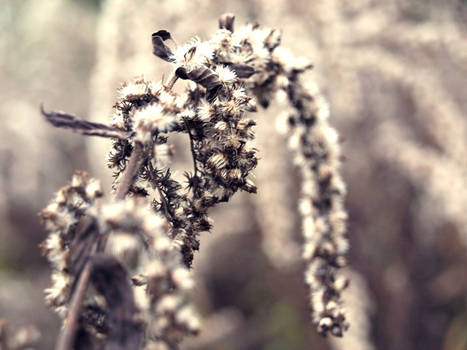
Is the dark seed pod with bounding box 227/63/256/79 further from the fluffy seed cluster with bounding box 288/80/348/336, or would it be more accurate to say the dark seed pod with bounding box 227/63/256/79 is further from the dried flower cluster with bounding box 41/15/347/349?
the fluffy seed cluster with bounding box 288/80/348/336

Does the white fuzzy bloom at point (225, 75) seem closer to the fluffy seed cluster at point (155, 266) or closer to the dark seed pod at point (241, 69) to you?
the dark seed pod at point (241, 69)

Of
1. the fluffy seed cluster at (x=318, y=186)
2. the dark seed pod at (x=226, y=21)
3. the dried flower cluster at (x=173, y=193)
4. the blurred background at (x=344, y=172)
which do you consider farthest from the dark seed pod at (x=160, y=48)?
the blurred background at (x=344, y=172)

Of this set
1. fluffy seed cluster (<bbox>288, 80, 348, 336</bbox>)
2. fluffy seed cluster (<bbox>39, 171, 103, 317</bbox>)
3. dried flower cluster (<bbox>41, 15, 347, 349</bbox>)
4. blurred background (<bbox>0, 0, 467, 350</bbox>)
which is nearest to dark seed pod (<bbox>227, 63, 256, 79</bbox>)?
dried flower cluster (<bbox>41, 15, 347, 349</bbox>)

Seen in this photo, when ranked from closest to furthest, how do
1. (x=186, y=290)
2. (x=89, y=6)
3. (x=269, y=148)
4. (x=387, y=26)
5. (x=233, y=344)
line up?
1. (x=186, y=290)
2. (x=269, y=148)
3. (x=387, y=26)
4. (x=233, y=344)
5. (x=89, y=6)

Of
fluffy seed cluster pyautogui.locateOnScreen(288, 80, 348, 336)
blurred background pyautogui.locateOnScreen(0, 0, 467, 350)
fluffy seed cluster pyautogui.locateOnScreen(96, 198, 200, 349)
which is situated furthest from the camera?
blurred background pyautogui.locateOnScreen(0, 0, 467, 350)

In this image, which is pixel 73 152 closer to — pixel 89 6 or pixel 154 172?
pixel 89 6

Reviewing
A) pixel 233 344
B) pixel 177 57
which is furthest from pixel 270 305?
pixel 177 57
